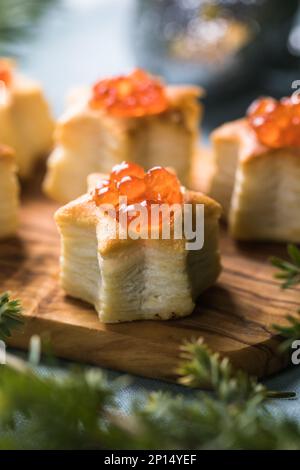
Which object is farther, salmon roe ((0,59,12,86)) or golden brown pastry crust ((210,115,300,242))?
salmon roe ((0,59,12,86))

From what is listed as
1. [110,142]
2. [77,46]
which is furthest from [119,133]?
[77,46]

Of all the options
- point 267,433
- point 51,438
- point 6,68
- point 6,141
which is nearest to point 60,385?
point 51,438

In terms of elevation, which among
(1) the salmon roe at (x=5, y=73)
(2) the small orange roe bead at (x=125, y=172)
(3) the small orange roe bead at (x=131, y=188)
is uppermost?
(1) the salmon roe at (x=5, y=73)

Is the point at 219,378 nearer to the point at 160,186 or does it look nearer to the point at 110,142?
the point at 160,186

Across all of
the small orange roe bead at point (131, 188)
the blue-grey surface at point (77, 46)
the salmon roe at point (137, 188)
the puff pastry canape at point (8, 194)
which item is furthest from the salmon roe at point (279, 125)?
the blue-grey surface at point (77, 46)

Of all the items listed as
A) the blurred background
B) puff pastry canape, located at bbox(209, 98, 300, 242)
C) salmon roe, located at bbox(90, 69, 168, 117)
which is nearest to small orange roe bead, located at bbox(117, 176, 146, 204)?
puff pastry canape, located at bbox(209, 98, 300, 242)

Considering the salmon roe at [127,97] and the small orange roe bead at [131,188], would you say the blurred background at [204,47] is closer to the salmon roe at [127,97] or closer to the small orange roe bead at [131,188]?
the salmon roe at [127,97]

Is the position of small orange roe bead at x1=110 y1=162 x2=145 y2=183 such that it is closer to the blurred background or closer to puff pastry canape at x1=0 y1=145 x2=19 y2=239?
puff pastry canape at x1=0 y1=145 x2=19 y2=239
